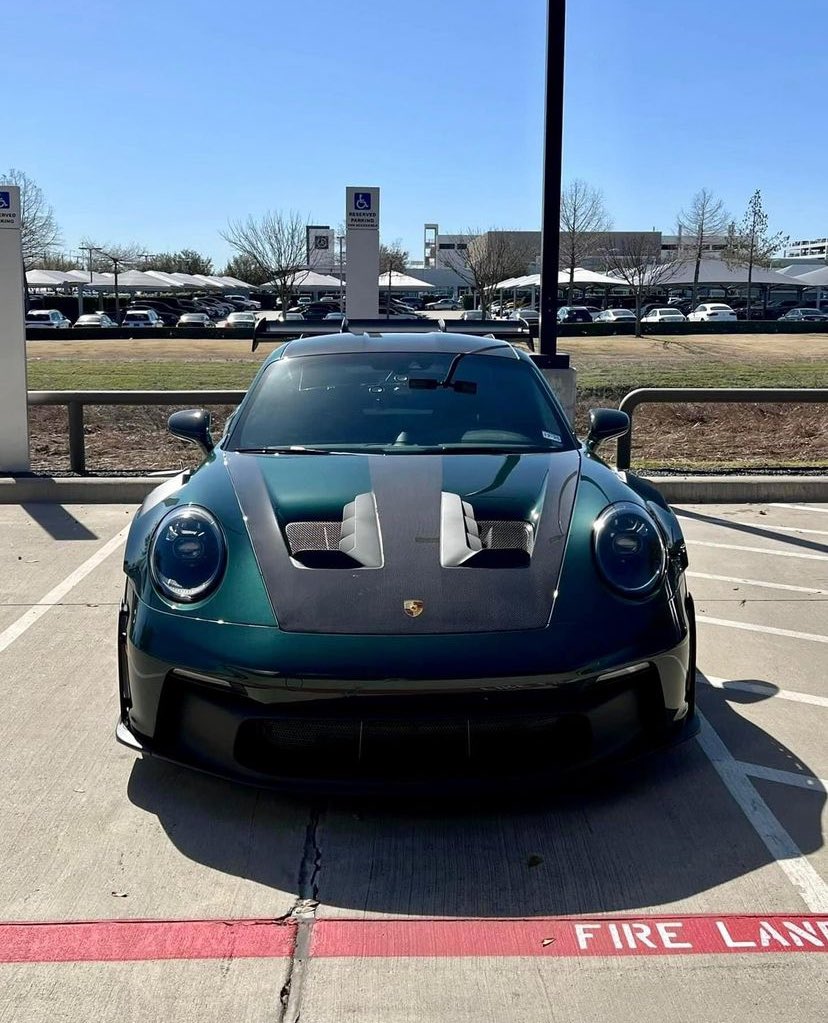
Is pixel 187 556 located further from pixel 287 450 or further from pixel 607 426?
pixel 607 426

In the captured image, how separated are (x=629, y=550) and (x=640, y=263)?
189 ft

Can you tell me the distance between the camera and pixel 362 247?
34.9 ft

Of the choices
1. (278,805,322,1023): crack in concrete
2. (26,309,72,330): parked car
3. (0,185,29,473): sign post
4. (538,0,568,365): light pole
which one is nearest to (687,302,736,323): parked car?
(26,309,72,330): parked car

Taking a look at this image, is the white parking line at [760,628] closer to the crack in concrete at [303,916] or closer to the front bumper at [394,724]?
the front bumper at [394,724]

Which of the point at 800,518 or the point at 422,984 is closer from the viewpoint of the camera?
the point at 422,984

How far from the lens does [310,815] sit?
11.2 feet

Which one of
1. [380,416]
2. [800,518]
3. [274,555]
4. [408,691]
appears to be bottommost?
[800,518]

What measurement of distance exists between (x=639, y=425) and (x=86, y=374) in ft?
32.9

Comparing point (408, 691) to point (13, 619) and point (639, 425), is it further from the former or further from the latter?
point (639, 425)

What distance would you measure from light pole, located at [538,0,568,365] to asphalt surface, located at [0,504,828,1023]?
5.15m

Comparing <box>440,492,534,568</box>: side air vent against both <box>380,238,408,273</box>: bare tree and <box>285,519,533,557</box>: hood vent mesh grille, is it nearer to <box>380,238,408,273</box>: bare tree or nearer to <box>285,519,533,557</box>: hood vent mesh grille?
<box>285,519,533,557</box>: hood vent mesh grille

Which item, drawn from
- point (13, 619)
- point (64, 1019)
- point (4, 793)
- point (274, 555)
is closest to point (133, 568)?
point (274, 555)

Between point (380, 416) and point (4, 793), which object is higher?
point (380, 416)

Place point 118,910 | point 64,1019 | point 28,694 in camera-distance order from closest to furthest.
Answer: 1. point 64,1019
2. point 118,910
3. point 28,694
